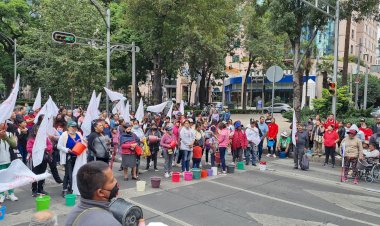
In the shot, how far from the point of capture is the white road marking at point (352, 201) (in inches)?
313

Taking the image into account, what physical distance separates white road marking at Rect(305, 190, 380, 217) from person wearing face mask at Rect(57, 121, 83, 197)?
6035mm

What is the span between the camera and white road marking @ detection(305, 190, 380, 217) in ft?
26.1

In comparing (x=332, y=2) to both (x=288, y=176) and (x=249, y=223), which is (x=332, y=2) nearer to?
(x=288, y=176)

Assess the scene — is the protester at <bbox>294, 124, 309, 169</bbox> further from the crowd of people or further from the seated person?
the seated person

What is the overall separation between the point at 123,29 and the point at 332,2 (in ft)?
64.2

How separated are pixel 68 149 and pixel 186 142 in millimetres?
3876

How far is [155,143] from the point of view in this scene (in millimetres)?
11508

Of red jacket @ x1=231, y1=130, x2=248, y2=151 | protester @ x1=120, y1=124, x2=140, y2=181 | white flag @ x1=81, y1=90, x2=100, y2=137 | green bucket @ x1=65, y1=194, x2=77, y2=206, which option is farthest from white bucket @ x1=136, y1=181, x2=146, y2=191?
red jacket @ x1=231, y1=130, x2=248, y2=151

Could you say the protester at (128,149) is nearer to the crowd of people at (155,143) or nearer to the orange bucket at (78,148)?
the crowd of people at (155,143)

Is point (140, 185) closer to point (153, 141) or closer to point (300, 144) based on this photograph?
point (153, 141)

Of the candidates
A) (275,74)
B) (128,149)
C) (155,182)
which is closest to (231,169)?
(155,182)

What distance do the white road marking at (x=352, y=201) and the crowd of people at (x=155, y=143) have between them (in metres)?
2.12

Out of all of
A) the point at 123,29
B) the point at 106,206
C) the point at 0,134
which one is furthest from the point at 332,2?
the point at 123,29

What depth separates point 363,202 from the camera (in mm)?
8555
